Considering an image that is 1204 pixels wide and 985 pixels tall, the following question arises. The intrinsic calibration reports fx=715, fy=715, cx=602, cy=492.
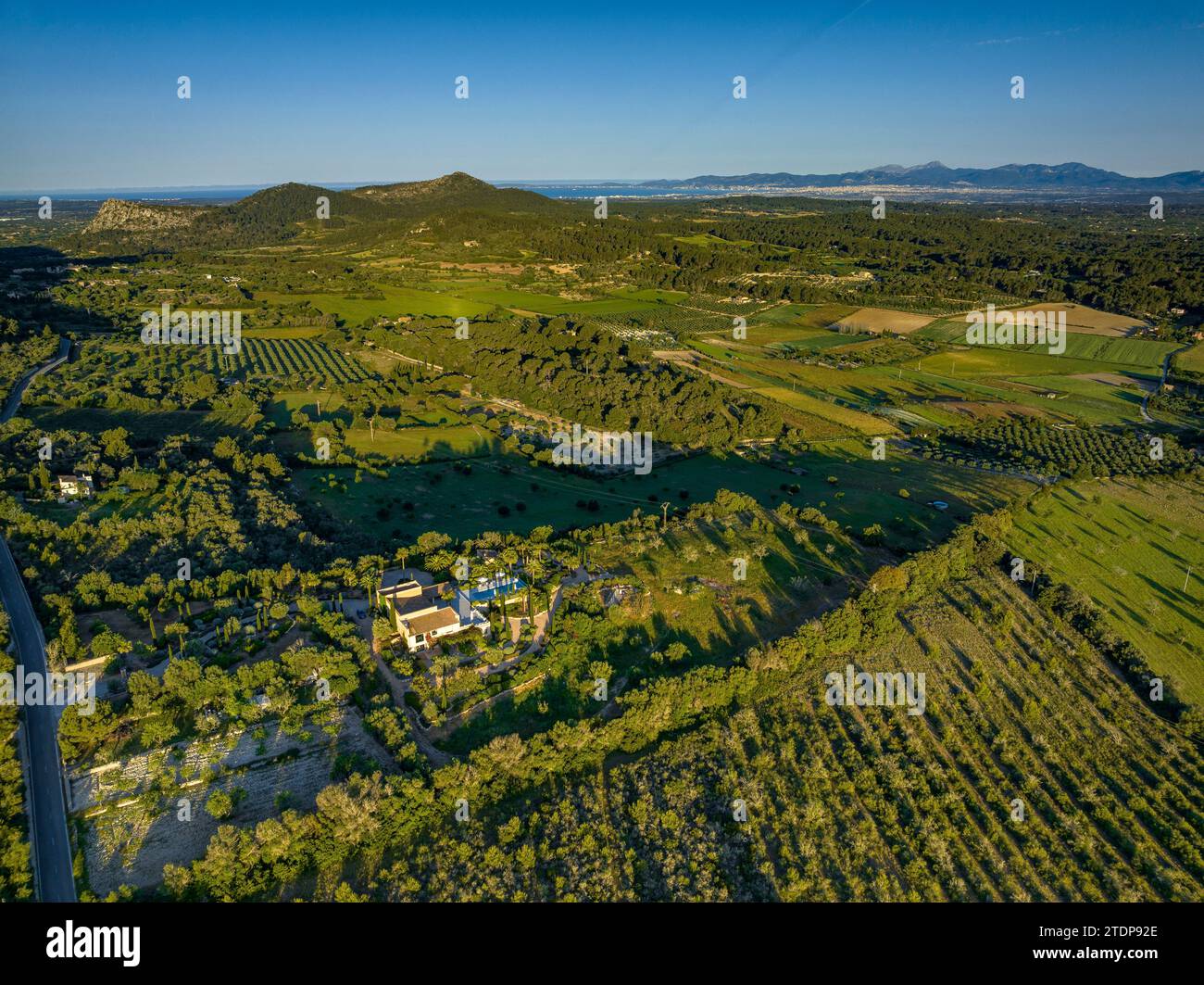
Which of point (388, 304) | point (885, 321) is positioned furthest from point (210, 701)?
Answer: point (885, 321)

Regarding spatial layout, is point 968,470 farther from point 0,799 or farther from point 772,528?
point 0,799

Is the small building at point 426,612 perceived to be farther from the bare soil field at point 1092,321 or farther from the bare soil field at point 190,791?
the bare soil field at point 1092,321

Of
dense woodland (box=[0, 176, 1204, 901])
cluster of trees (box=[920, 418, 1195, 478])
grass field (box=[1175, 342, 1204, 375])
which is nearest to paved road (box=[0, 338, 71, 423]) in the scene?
dense woodland (box=[0, 176, 1204, 901])

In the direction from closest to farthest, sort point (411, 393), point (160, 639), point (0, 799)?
point (0, 799) → point (160, 639) → point (411, 393)

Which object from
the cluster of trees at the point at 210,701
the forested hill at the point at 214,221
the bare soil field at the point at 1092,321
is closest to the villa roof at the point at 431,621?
the cluster of trees at the point at 210,701

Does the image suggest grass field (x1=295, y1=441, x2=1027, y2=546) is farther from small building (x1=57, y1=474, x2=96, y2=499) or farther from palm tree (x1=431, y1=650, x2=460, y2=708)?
palm tree (x1=431, y1=650, x2=460, y2=708)
